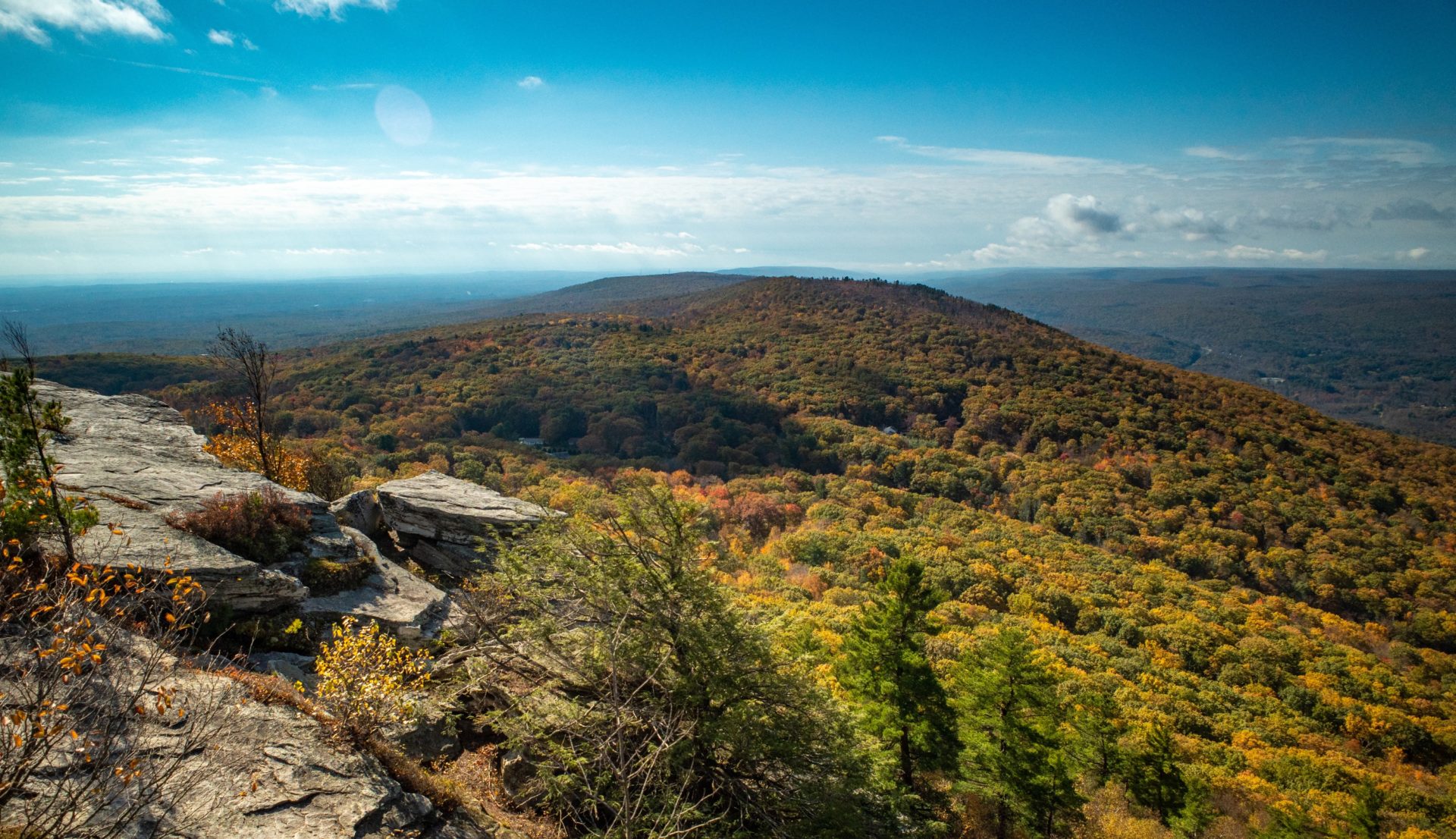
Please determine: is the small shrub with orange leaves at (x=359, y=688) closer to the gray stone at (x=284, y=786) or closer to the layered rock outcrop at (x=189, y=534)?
the gray stone at (x=284, y=786)

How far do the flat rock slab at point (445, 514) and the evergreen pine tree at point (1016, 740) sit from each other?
497 inches

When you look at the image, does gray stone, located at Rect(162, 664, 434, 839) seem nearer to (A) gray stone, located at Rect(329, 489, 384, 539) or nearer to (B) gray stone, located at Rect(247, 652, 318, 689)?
(B) gray stone, located at Rect(247, 652, 318, 689)

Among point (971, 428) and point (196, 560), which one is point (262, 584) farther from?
point (971, 428)

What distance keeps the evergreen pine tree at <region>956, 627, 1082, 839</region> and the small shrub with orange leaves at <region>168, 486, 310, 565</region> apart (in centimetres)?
1595

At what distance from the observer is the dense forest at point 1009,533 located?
1500 cm

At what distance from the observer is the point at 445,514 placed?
630 inches

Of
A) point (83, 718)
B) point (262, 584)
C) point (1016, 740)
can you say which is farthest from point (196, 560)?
point (1016, 740)

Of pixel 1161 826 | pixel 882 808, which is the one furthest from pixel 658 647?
pixel 1161 826

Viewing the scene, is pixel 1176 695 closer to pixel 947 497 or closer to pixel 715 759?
pixel 715 759

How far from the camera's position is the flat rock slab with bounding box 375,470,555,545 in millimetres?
15898

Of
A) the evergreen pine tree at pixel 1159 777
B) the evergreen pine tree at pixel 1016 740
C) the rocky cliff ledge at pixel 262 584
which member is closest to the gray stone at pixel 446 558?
→ the rocky cliff ledge at pixel 262 584

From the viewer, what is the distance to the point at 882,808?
28.0 feet

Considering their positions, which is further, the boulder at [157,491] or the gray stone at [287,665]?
the boulder at [157,491]

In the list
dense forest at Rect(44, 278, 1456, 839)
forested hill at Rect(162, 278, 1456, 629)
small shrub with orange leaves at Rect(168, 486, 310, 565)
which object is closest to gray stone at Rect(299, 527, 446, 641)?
small shrub with orange leaves at Rect(168, 486, 310, 565)
